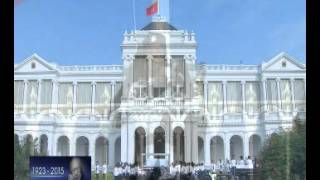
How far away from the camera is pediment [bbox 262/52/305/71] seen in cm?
783

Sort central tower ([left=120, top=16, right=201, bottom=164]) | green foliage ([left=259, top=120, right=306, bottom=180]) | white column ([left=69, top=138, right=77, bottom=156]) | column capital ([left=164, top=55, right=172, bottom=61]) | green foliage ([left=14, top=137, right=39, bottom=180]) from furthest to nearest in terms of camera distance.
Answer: column capital ([left=164, top=55, right=172, bottom=61]), central tower ([left=120, top=16, right=201, bottom=164]), white column ([left=69, top=138, right=77, bottom=156]), green foliage ([left=259, top=120, right=306, bottom=180]), green foliage ([left=14, top=137, right=39, bottom=180])

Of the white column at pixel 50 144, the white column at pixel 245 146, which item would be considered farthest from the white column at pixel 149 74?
the white column at pixel 50 144

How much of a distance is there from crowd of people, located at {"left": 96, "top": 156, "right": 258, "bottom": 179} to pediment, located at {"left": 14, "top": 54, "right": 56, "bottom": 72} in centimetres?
166

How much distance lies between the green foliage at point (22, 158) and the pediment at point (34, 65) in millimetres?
1019

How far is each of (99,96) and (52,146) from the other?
66.1 inches

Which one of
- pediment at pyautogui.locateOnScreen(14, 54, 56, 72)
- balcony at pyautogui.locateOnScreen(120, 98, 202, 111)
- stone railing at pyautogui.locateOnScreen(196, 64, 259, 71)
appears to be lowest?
balcony at pyautogui.locateOnScreen(120, 98, 202, 111)

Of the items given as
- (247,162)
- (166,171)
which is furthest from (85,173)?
(247,162)

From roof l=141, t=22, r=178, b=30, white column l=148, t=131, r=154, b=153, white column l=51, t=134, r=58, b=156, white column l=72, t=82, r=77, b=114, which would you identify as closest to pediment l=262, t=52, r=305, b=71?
roof l=141, t=22, r=178, b=30

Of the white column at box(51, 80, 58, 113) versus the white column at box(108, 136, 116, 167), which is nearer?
the white column at box(51, 80, 58, 113)

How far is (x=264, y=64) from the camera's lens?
8797 mm

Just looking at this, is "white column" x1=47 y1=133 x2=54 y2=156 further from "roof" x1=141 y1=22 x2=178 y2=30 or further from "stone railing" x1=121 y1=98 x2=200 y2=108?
"roof" x1=141 y1=22 x2=178 y2=30

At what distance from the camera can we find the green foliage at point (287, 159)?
714 centimetres

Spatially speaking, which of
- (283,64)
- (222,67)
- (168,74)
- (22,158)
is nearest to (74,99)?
(168,74)
